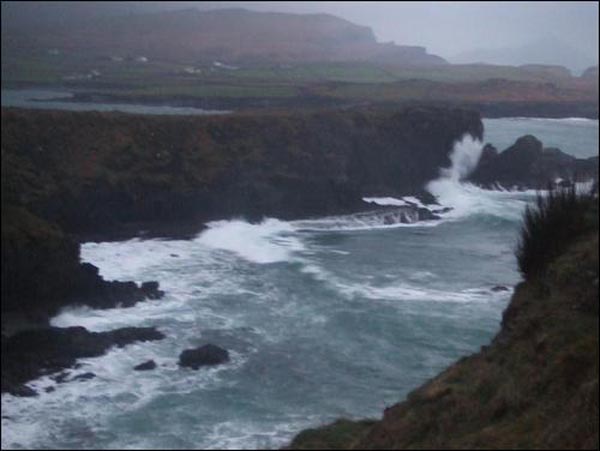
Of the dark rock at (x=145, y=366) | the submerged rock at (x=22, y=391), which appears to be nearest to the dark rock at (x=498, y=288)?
the dark rock at (x=145, y=366)

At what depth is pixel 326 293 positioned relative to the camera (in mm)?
24453

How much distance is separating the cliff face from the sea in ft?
5.27

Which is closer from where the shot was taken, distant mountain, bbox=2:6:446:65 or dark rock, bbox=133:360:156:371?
dark rock, bbox=133:360:156:371

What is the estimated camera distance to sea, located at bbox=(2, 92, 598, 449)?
15.2 metres

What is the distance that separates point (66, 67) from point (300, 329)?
23869 millimetres

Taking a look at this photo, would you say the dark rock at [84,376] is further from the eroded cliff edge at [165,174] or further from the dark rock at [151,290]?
the dark rock at [151,290]

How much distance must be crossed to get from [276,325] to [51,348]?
17.8 ft

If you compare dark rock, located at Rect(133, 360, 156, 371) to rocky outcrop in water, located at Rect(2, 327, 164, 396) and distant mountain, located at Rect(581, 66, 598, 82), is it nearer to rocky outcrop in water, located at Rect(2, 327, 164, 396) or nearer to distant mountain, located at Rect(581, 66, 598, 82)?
rocky outcrop in water, located at Rect(2, 327, 164, 396)

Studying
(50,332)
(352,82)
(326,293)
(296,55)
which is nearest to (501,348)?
(50,332)

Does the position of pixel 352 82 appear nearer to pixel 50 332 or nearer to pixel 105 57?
pixel 105 57

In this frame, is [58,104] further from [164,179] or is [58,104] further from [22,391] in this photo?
[22,391]

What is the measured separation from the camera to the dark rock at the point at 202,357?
18.3 metres

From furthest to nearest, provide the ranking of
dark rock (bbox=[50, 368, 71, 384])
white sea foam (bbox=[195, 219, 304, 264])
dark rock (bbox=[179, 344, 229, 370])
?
1. white sea foam (bbox=[195, 219, 304, 264])
2. dark rock (bbox=[179, 344, 229, 370])
3. dark rock (bbox=[50, 368, 71, 384])

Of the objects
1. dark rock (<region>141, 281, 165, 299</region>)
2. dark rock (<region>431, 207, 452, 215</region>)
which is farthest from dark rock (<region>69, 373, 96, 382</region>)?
dark rock (<region>431, 207, 452, 215</region>)
